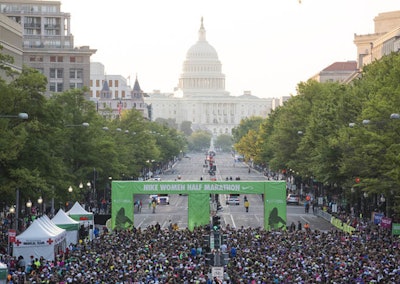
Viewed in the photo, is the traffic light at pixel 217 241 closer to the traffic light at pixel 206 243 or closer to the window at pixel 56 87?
the traffic light at pixel 206 243

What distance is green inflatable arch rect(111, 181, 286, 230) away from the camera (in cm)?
7650

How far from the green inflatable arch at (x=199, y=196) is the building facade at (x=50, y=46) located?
91083 mm

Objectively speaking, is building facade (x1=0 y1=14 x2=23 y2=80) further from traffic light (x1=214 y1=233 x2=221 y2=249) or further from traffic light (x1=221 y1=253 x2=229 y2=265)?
traffic light (x1=221 y1=253 x2=229 y2=265)

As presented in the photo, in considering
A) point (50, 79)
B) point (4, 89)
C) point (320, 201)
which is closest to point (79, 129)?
point (320, 201)

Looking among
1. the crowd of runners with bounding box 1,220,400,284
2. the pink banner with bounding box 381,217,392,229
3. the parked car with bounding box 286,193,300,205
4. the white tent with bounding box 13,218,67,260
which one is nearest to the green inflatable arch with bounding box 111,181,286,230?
the pink banner with bounding box 381,217,392,229

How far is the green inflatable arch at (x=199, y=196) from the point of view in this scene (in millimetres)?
76500

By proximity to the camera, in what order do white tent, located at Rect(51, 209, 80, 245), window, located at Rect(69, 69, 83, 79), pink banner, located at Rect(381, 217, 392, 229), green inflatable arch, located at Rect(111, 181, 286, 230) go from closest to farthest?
white tent, located at Rect(51, 209, 80, 245) → pink banner, located at Rect(381, 217, 392, 229) → green inflatable arch, located at Rect(111, 181, 286, 230) → window, located at Rect(69, 69, 83, 79)

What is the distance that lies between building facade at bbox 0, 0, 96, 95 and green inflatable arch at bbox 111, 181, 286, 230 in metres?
91.1

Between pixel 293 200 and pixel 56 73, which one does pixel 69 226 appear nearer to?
pixel 293 200

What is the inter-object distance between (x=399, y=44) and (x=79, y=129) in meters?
54.4

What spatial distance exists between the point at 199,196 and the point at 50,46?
99.8 meters

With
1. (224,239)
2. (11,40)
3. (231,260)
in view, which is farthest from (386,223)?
(11,40)

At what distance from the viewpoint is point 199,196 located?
253ft

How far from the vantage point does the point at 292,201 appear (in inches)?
4582
